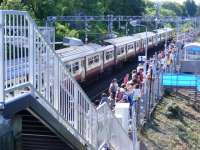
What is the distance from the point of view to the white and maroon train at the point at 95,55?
85.1 ft

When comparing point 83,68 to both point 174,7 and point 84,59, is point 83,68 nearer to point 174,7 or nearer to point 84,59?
point 84,59

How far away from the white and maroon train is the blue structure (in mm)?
4535

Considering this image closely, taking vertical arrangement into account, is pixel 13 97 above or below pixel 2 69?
below

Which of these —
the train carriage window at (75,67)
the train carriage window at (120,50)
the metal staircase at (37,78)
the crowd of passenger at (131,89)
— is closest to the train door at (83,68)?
the train carriage window at (75,67)

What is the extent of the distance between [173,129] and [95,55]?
462 inches

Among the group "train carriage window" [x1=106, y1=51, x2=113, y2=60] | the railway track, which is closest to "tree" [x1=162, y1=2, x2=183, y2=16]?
the railway track

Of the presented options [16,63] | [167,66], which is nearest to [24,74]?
[16,63]

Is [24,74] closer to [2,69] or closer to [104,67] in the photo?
[2,69]

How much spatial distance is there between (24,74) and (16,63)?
224 mm

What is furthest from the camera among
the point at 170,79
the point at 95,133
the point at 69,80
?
the point at 170,79

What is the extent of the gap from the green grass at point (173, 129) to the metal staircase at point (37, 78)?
8.98 metres

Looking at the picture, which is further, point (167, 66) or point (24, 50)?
point (167, 66)

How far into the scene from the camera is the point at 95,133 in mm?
10070

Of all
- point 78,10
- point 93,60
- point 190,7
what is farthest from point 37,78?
point 190,7
